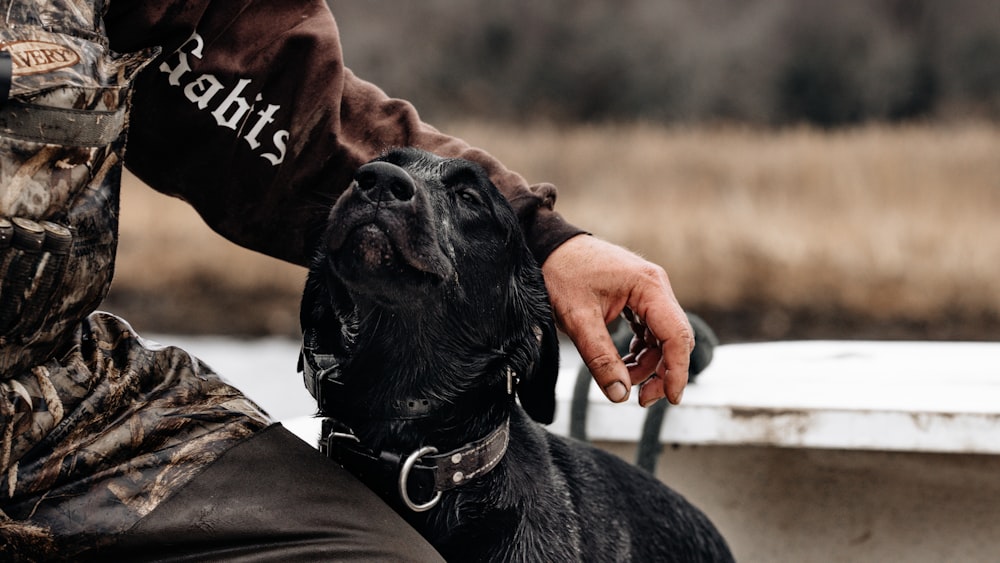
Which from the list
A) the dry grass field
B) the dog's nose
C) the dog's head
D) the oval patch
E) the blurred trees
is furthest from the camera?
the blurred trees

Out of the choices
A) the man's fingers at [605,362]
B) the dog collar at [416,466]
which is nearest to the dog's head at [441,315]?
the dog collar at [416,466]

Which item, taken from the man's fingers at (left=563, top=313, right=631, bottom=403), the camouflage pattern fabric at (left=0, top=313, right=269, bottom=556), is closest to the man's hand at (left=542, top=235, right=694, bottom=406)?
the man's fingers at (left=563, top=313, right=631, bottom=403)

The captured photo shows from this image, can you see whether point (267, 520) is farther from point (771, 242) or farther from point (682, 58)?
point (682, 58)

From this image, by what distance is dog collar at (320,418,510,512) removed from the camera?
2.05 meters

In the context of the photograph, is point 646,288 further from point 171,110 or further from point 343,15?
point 343,15

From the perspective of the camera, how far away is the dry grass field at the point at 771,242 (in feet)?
28.4

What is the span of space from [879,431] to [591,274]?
107cm

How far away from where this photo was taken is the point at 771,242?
9266 millimetres

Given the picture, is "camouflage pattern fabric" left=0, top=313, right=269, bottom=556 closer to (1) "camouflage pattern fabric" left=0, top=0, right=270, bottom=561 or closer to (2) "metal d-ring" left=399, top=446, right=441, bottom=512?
(1) "camouflage pattern fabric" left=0, top=0, right=270, bottom=561

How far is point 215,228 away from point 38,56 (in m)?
0.68

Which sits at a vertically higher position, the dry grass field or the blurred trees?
the blurred trees

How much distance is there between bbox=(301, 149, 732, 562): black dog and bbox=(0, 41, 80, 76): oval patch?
52cm

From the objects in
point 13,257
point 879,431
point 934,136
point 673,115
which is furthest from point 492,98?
point 13,257

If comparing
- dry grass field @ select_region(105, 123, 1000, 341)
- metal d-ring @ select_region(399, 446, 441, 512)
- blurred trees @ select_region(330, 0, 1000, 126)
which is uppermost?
blurred trees @ select_region(330, 0, 1000, 126)
